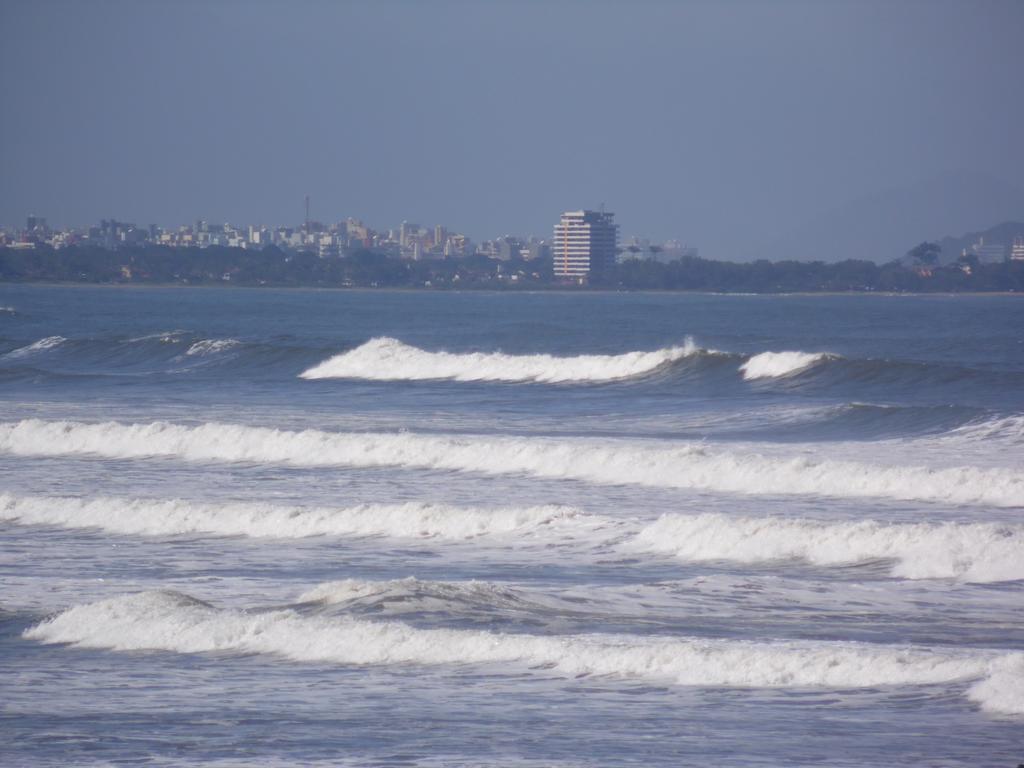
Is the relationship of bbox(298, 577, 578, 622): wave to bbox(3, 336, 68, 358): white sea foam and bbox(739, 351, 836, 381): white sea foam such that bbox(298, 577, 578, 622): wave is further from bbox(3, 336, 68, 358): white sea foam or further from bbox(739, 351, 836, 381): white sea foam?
bbox(3, 336, 68, 358): white sea foam

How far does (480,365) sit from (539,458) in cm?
2582

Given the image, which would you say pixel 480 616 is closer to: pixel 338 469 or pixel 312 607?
pixel 312 607

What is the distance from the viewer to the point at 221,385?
46188mm

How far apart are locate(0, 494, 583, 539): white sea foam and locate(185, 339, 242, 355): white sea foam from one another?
37686mm

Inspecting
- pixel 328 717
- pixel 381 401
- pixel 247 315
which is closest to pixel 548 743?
pixel 328 717

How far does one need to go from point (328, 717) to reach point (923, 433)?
67.1ft

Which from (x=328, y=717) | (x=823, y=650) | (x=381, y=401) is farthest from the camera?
(x=381, y=401)

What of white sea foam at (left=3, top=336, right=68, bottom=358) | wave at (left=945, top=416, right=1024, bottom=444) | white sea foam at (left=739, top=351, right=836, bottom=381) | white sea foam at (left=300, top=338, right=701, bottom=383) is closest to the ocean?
wave at (left=945, top=416, right=1024, bottom=444)

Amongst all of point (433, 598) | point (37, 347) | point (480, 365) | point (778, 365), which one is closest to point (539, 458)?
point (433, 598)

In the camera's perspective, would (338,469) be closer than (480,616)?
No

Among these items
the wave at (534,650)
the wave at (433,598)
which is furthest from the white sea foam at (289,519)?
the wave at (534,650)

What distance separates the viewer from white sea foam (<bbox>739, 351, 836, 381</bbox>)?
44094mm

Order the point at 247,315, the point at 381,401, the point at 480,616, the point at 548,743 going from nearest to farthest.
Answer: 1. the point at 548,743
2. the point at 480,616
3. the point at 381,401
4. the point at 247,315

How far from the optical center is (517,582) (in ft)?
52.2
